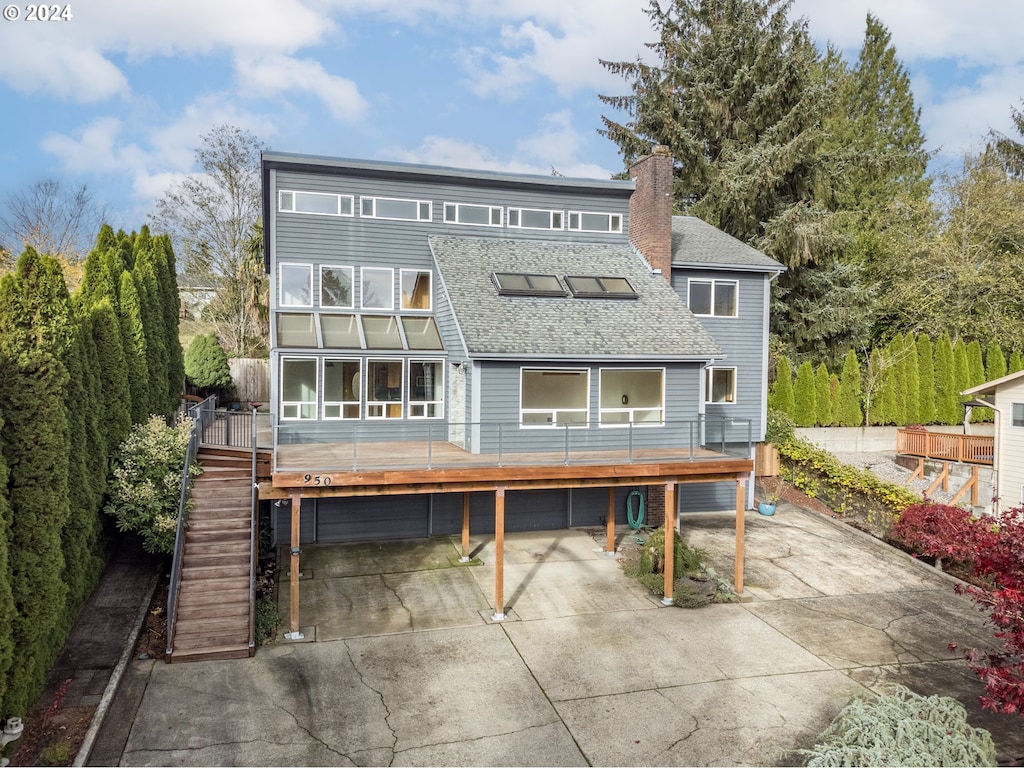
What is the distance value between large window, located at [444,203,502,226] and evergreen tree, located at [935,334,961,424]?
21669mm

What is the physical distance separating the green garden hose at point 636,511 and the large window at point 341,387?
24.8 ft

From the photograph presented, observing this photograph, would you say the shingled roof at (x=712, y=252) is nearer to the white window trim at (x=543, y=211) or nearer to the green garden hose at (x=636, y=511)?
the white window trim at (x=543, y=211)

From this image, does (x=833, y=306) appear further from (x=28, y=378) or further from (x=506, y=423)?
(x=28, y=378)

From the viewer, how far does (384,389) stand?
1570 cm

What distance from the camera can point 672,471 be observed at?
12930 mm

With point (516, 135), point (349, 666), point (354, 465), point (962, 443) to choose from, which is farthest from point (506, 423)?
point (516, 135)

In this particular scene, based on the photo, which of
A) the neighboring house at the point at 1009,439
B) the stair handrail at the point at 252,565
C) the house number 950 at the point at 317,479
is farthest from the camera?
the neighboring house at the point at 1009,439

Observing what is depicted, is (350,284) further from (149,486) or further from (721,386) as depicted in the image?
(721,386)

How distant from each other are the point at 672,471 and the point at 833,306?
1863cm

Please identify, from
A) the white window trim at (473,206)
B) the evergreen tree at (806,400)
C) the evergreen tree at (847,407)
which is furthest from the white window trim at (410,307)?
the evergreen tree at (847,407)

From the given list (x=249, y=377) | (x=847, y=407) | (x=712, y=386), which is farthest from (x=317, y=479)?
(x=847, y=407)

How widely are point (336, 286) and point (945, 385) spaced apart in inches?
1020

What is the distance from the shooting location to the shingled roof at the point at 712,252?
1848 centimetres

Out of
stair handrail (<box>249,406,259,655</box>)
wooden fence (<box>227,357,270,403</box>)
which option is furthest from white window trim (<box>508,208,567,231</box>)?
wooden fence (<box>227,357,270,403</box>)
